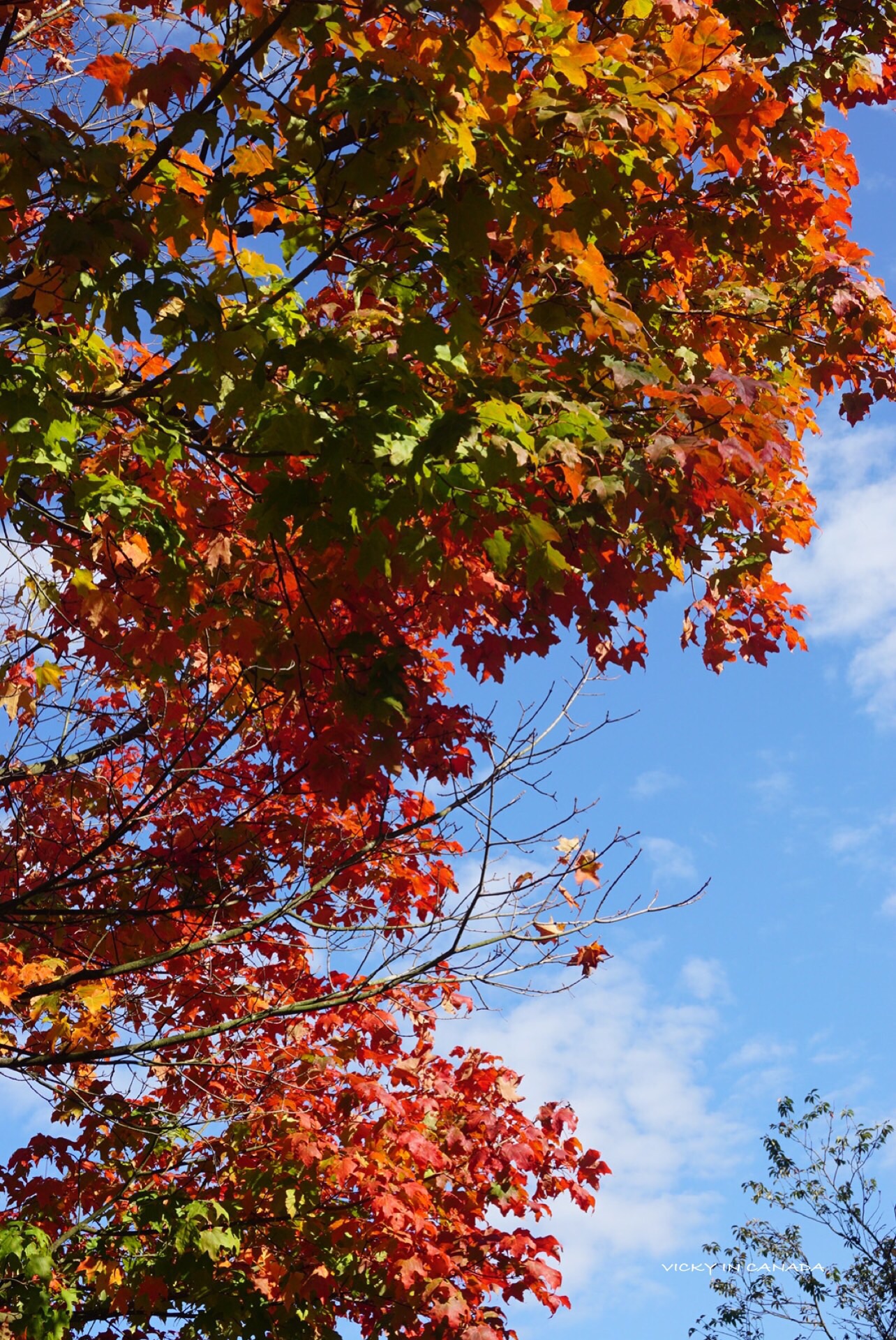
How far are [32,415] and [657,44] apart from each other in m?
3.18

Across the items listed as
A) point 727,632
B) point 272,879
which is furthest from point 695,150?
point 272,879

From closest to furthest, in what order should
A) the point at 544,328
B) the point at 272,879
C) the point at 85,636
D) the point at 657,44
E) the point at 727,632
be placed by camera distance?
the point at 544,328, the point at 657,44, the point at 85,636, the point at 272,879, the point at 727,632

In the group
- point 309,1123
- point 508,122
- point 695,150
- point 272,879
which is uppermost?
point 695,150

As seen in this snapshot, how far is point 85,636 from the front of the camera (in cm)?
559

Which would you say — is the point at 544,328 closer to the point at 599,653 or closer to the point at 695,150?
the point at 599,653

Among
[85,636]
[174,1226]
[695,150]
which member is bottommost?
[174,1226]

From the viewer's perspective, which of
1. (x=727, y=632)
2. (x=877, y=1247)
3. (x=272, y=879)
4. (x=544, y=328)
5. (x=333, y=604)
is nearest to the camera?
(x=544, y=328)

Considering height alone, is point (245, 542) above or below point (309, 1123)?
above

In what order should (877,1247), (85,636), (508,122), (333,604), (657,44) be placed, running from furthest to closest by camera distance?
(877,1247) → (333,604) → (85,636) → (657,44) → (508,122)

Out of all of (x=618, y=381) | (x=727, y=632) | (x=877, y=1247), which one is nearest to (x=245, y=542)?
(x=618, y=381)

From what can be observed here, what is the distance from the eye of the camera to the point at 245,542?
19.3ft

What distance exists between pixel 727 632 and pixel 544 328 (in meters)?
3.82

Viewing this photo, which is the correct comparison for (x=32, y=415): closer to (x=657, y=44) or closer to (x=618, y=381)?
(x=618, y=381)

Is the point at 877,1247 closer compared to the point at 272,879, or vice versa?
the point at 272,879
